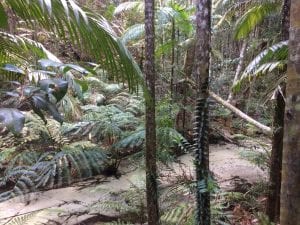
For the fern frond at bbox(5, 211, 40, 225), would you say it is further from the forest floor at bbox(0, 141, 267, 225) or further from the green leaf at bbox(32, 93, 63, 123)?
the green leaf at bbox(32, 93, 63, 123)

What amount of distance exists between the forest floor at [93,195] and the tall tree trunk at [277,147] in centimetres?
127

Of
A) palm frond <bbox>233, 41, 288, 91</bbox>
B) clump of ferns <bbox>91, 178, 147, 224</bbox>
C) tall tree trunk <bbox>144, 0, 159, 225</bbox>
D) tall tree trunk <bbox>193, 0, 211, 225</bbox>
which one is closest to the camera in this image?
tall tree trunk <bbox>193, 0, 211, 225</bbox>

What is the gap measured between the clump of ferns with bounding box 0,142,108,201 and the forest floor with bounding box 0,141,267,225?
136 mm

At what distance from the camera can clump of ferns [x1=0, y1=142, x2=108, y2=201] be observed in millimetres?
4215

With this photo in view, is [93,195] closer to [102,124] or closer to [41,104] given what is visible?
[102,124]

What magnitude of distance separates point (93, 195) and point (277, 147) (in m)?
2.36

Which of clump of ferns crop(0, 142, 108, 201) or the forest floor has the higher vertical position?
clump of ferns crop(0, 142, 108, 201)

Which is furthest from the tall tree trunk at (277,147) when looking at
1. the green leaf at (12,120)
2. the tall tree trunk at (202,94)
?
the green leaf at (12,120)

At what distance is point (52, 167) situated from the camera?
4.36m

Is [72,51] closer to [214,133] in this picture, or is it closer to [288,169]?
[214,133]

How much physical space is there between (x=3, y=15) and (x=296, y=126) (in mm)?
1259

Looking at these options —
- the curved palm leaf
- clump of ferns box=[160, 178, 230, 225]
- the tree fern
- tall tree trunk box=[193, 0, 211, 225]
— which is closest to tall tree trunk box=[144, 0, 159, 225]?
clump of ferns box=[160, 178, 230, 225]

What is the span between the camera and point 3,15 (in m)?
1.40

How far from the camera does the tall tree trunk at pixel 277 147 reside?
2.70 metres
